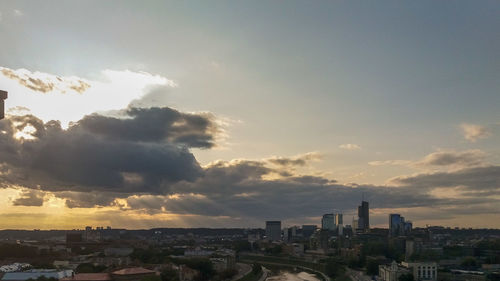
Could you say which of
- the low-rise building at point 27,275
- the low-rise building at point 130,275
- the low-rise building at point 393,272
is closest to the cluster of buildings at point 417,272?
the low-rise building at point 393,272

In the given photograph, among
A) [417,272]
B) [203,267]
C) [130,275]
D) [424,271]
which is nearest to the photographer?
[130,275]

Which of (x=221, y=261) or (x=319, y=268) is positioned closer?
(x=221, y=261)

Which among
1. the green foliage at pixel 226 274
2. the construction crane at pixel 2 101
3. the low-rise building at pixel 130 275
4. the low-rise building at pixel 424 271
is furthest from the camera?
the green foliage at pixel 226 274

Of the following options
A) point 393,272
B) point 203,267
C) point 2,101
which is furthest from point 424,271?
point 2,101

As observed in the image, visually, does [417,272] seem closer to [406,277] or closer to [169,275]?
[406,277]

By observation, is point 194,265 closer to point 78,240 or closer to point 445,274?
point 445,274

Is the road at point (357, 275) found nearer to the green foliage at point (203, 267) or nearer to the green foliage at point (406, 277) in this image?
the green foliage at point (406, 277)

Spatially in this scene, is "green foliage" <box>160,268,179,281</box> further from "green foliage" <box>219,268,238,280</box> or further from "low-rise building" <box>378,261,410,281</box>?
"low-rise building" <box>378,261,410,281</box>

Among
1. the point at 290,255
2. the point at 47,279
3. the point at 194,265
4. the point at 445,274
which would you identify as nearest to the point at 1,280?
the point at 47,279

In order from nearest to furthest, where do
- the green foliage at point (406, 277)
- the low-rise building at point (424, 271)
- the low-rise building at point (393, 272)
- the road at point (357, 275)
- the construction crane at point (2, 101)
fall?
the construction crane at point (2, 101)
the green foliage at point (406, 277)
the low-rise building at point (393, 272)
the low-rise building at point (424, 271)
the road at point (357, 275)

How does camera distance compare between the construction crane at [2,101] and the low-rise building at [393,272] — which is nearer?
the construction crane at [2,101]

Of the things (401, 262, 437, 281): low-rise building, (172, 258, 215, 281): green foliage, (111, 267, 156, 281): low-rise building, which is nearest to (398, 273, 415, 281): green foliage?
(401, 262, 437, 281): low-rise building
